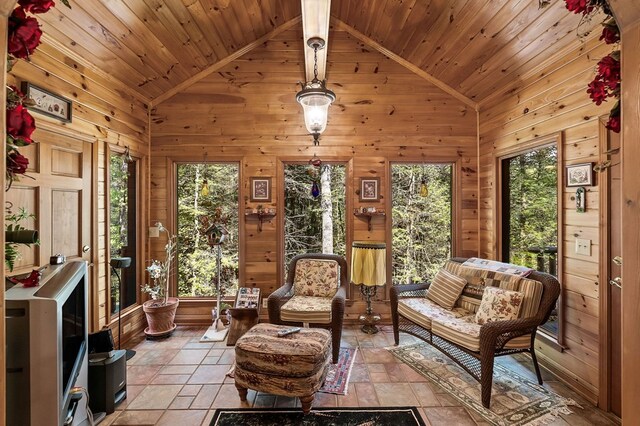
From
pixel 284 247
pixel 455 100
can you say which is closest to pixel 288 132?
pixel 284 247

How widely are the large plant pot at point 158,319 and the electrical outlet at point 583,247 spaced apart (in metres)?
4.18

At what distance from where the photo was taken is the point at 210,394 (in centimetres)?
254

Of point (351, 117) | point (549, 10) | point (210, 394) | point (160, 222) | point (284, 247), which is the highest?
point (549, 10)

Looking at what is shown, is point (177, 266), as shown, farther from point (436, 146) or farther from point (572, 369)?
point (572, 369)

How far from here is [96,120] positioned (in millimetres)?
3057

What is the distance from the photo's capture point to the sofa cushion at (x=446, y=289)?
322 centimetres

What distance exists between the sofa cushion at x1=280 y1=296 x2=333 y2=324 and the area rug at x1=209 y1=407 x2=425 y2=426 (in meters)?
0.88

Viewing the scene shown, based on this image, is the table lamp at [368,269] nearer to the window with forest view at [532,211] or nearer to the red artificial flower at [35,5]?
the window with forest view at [532,211]

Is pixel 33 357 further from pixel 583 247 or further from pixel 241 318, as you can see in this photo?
pixel 583 247

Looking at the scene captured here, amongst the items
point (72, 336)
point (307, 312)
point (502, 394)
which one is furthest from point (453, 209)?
point (72, 336)

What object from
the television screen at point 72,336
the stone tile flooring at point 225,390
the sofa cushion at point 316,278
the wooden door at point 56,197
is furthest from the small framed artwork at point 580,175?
the wooden door at point 56,197

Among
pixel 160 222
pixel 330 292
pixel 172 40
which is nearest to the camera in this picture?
pixel 172 40

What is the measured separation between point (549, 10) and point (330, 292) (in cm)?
325

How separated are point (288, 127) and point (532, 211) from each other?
302 cm
